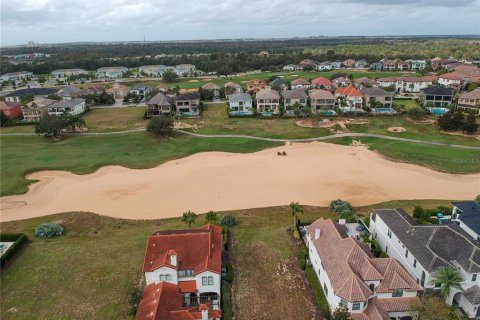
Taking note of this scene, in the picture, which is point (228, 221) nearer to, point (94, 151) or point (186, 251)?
point (186, 251)

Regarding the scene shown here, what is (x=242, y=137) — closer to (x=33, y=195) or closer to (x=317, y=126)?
(x=317, y=126)

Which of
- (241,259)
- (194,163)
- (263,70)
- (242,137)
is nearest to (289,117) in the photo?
(242,137)

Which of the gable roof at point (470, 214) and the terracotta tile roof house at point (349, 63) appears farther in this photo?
the terracotta tile roof house at point (349, 63)

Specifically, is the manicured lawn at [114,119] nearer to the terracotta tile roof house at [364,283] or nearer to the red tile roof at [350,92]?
the red tile roof at [350,92]

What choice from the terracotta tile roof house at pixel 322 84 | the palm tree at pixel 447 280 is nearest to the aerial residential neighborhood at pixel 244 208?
the palm tree at pixel 447 280

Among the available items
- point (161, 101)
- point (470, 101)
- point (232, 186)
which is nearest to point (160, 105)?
point (161, 101)

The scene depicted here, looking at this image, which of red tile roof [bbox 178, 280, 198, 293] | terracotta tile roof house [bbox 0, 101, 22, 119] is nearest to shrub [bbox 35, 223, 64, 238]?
red tile roof [bbox 178, 280, 198, 293]
